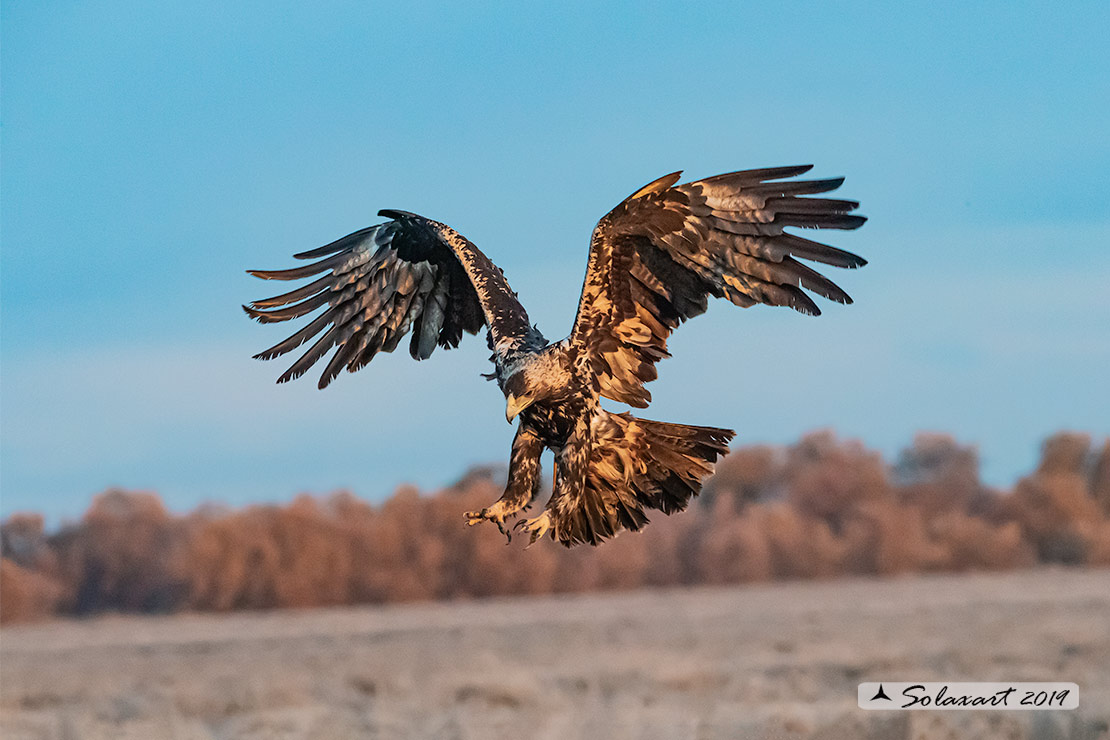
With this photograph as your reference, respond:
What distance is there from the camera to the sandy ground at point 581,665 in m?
10.7

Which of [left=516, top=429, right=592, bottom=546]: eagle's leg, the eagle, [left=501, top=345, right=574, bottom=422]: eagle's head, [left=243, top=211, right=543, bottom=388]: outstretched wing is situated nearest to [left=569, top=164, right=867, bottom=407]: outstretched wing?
the eagle

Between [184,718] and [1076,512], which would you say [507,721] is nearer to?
[184,718]

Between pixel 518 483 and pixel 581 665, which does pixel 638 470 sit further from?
pixel 581 665

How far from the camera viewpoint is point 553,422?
4410mm

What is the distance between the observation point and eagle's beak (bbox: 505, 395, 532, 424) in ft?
13.6

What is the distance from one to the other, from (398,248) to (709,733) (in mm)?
6510

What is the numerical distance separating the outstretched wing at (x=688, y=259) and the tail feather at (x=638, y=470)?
0.56 ft

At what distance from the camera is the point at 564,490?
430 centimetres

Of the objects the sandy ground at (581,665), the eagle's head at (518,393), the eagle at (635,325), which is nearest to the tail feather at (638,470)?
the eagle at (635,325)

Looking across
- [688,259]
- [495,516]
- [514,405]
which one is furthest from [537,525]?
[688,259]

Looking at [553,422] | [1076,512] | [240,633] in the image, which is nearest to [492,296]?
[553,422]

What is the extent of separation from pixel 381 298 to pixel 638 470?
1935 millimetres

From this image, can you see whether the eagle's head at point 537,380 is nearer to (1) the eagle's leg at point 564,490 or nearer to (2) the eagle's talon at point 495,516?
Answer: (1) the eagle's leg at point 564,490

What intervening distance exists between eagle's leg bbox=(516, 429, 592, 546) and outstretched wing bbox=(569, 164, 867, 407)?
0.92 feet
